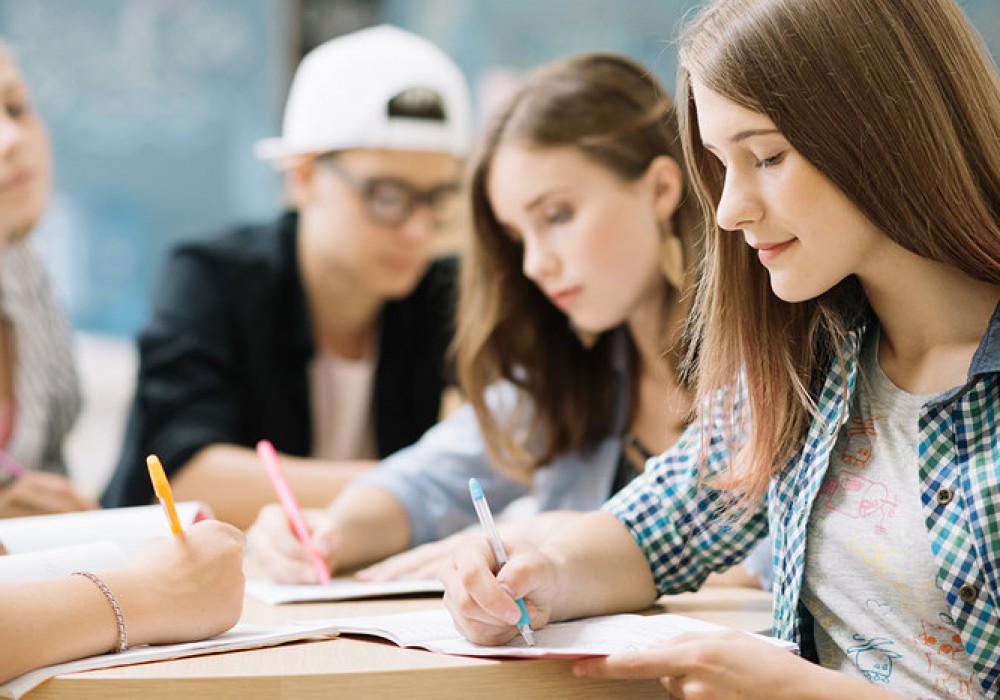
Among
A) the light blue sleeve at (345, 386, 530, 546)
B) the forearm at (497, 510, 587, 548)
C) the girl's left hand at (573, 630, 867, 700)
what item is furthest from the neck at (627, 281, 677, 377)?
the girl's left hand at (573, 630, 867, 700)

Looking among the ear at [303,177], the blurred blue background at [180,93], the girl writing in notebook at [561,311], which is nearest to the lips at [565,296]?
the girl writing in notebook at [561,311]

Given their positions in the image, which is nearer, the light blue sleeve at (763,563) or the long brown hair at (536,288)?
the light blue sleeve at (763,563)

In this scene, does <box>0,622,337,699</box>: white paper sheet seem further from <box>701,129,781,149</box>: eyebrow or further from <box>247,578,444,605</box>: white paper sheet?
<box>701,129,781,149</box>: eyebrow

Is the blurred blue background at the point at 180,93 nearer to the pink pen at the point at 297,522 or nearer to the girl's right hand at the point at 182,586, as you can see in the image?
the pink pen at the point at 297,522

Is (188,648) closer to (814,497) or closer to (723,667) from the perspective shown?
(723,667)

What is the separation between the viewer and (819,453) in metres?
1.10

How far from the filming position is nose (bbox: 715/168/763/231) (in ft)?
3.40

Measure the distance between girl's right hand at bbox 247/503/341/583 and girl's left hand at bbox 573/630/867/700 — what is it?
0.57m

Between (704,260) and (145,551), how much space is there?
0.61 meters

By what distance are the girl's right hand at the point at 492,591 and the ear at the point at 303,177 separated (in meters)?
1.43

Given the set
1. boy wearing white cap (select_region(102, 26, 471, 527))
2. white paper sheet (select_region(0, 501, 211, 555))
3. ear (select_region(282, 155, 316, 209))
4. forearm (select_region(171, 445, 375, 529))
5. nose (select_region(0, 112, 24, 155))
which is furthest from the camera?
ear (select_region(282, 155, 316, 209))

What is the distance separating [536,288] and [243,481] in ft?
2.06

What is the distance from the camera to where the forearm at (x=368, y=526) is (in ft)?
4.96

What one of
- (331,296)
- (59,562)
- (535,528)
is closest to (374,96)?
(331,296)
